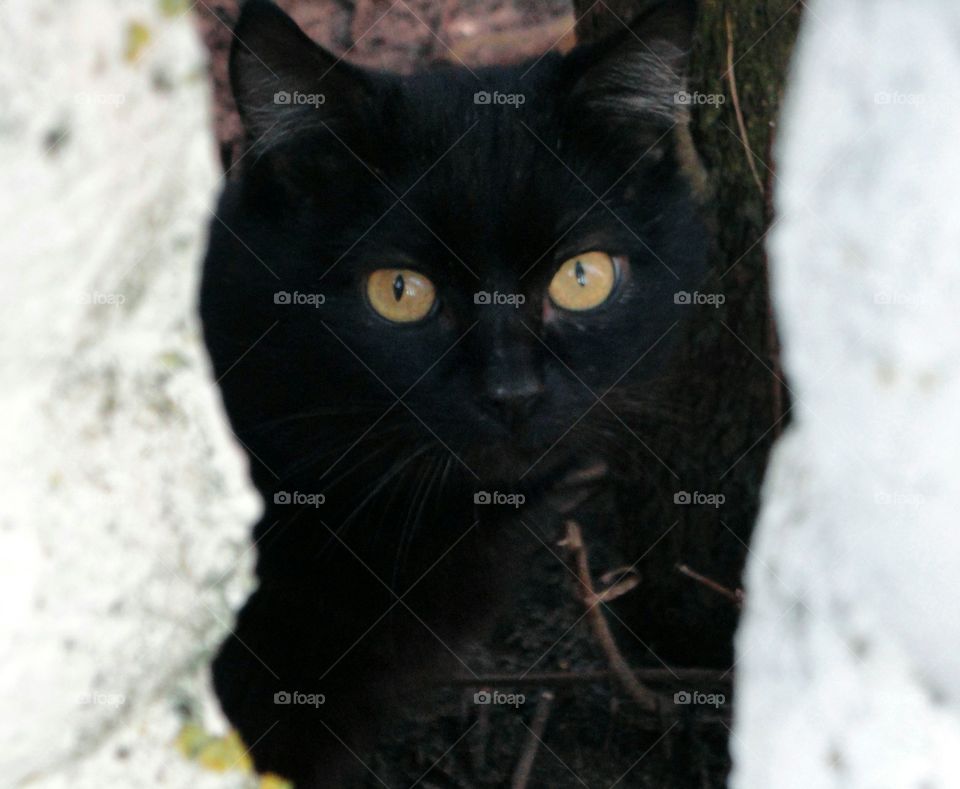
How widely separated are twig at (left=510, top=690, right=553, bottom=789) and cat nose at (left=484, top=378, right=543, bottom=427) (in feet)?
2.37

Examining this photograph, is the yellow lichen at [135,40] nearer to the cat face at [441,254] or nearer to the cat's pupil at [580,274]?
the cat face at [441,254]

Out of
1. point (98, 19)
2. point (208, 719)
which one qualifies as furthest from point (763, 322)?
point (98, 19)

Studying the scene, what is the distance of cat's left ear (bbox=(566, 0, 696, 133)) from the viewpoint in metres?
1.61

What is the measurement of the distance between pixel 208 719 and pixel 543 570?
1249mm

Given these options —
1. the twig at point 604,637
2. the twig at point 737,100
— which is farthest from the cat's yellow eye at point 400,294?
the twig at point 737,100

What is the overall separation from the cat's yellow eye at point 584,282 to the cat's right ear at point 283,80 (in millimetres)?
413

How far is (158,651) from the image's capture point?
1.18 meters

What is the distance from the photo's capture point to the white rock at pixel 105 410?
0.92 metres

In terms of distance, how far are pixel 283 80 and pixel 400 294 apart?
0.36 m

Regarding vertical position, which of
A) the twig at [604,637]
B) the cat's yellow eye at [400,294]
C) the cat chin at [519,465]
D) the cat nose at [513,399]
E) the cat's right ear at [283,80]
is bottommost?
the twig at [604,637]

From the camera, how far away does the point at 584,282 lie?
1.74 metres

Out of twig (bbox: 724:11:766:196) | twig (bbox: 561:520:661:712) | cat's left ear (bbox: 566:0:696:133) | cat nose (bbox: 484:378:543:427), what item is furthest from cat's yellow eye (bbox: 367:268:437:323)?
twig (bbox: 724:11:766:196)

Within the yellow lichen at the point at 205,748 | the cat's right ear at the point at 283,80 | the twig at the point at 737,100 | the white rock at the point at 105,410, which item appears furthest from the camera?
the twig at the point at 737,100

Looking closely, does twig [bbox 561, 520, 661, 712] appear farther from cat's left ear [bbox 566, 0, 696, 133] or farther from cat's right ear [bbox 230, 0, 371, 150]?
cat's right ear [bbox 230, 0, 371, 150]
